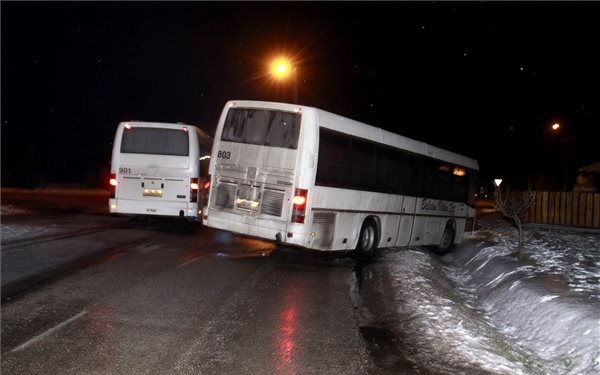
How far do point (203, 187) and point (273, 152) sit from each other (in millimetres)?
5664

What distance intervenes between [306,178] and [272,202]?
3.06ft

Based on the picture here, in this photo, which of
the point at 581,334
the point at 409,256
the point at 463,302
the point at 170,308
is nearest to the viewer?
the point at 581,334

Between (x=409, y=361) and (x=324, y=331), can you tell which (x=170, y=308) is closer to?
(x=324, y=331)

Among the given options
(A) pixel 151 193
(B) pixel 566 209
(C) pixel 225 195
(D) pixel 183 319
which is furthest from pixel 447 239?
(D) pixel 183 319

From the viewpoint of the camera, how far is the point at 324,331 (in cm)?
701

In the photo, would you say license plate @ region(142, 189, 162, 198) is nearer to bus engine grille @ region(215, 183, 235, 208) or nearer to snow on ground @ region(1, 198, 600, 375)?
snow on ground @ region(1, 198, 600, 375)

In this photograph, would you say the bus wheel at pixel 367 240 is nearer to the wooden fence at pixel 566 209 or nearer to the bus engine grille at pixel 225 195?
the bus engine grille at pixel 225 195

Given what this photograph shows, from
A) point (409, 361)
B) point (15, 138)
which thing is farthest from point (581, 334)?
point (15, 138)

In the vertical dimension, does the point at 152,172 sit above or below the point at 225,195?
above

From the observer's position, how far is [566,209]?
21156mm

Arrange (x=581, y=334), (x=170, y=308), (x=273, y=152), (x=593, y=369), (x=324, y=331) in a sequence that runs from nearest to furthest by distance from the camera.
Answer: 1. (x=593, y=369)
2. (x=581, y=334)
3. (x=324, y=331)
4. (x=170, y=308)
5. (x=273, y=152)

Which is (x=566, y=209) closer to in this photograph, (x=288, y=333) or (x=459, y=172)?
(x=459, y=172)

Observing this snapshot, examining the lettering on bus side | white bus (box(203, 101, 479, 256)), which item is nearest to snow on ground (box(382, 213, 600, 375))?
white bus (box(203, 101, 479, 256))

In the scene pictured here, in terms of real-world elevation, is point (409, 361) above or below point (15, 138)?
below
